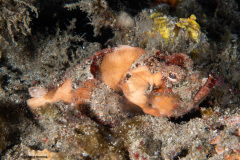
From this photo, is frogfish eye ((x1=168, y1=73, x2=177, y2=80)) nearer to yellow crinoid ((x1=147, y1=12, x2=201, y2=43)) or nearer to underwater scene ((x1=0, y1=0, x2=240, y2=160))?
underwater scene ((x1=0, y1=0, x2=240, y2=160))

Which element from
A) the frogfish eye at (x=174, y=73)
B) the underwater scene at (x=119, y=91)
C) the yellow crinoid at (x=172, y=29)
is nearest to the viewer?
the frogfish eye at (x=174, y=73)

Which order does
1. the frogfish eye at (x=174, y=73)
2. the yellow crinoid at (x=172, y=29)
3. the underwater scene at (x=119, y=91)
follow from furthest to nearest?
the yellow crinoid at (x=172, y=29), the underwater scene at (x=119, y=91), the frogfish eye at (x=174, y=73)

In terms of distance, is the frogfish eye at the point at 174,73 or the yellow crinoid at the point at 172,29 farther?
the yellow crinoid at the point at 172,29

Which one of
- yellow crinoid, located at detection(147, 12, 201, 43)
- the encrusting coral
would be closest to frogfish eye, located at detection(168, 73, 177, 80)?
the encrusting coral

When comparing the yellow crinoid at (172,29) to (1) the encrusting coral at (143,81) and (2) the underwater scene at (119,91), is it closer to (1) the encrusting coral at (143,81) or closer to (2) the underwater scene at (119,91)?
(2) the underwater scene at (119,91)

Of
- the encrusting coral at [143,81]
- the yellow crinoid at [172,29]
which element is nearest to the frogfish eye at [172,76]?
the encrusting coral at [143,81]

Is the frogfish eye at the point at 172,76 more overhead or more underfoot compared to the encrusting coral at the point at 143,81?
more overhead

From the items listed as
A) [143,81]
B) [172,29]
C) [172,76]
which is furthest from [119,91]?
[172,29]

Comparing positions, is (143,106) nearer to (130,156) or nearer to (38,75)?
(130,156)

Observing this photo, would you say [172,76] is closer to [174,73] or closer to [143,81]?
[174,73]
